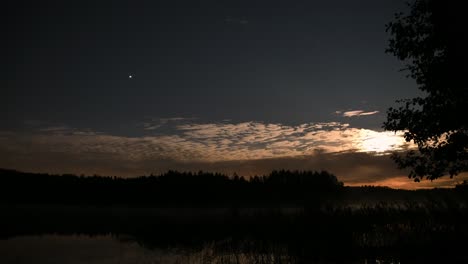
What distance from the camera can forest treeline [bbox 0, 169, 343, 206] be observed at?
109m

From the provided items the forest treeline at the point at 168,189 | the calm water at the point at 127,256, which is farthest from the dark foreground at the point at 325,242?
the forest treeline at the point at 168,189

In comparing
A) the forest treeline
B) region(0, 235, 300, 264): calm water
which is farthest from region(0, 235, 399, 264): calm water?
the forest treeline

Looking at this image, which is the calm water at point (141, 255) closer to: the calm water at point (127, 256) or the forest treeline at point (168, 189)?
the calm water at point (127, 256)

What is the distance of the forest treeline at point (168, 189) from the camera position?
357 ft

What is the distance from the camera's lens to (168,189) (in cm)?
12556

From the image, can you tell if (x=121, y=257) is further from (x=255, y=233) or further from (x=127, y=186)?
(x=127, y=186)

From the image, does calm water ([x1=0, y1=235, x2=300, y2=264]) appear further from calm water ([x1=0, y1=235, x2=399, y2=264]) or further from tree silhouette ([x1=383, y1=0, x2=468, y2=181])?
tree silhouette ([x1=383, y1=0, x2=468, y2=181])

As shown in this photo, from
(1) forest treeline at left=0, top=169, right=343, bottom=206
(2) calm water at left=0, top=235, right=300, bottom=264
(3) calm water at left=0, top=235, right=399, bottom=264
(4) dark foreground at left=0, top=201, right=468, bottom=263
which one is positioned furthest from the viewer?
(1) forest treeline at left=0, top=169, right=343, bottom=206

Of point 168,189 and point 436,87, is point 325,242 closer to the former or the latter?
point 436,87

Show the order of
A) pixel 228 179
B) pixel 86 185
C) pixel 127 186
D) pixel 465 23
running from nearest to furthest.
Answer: pixel 465 23
pixel 86 185
pixel 127 186
pixel 228 179

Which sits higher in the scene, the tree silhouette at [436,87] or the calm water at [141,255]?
the tree silhouette at [436,87]

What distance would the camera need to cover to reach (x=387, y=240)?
635 inches

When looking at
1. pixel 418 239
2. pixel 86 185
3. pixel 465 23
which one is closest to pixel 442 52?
pixel 465 23

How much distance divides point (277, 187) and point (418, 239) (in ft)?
414
